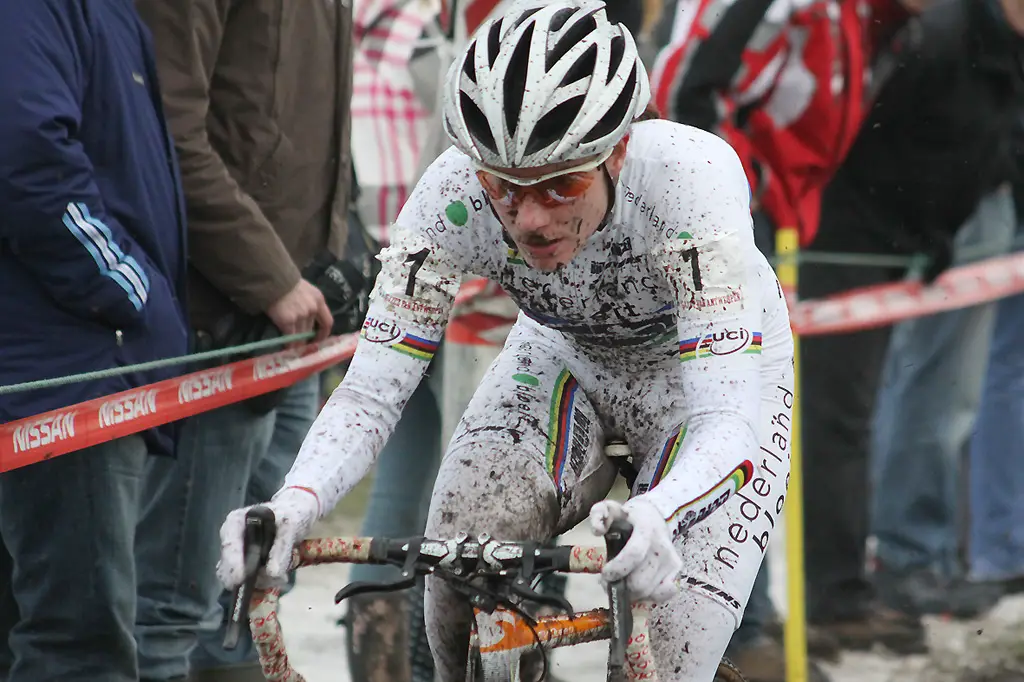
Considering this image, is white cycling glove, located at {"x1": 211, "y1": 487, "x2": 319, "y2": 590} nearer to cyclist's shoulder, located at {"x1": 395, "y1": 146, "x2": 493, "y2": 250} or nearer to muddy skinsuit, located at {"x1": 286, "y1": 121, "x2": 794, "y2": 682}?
muddy skinsuit, located at {"x1": 286, "y1": 121, "x2": 794, "y2": 682}

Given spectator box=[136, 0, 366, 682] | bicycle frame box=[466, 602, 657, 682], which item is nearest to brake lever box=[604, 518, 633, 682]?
bicycle frame box=[466, 602, 657, 682]

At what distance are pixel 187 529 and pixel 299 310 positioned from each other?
29.3 inches

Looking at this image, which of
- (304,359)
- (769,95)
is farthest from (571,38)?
(769,95)

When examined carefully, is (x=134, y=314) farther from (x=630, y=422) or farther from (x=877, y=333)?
(x=877, y=333)

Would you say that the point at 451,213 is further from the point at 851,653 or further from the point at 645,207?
the point at 851,653

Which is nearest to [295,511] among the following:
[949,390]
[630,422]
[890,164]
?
[630,422]

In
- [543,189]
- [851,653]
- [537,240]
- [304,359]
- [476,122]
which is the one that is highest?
[476,122]

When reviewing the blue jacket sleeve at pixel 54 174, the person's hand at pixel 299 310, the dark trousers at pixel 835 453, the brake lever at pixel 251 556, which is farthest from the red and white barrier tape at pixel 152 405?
the dark trousers at pixel 835 453

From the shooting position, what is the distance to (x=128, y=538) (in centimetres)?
450

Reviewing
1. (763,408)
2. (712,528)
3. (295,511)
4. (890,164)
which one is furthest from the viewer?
(890,164)

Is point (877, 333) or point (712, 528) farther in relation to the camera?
point (877, 333)

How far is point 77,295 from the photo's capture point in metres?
4.28

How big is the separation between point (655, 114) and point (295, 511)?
1.40 metres

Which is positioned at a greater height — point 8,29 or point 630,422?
point 8,29
